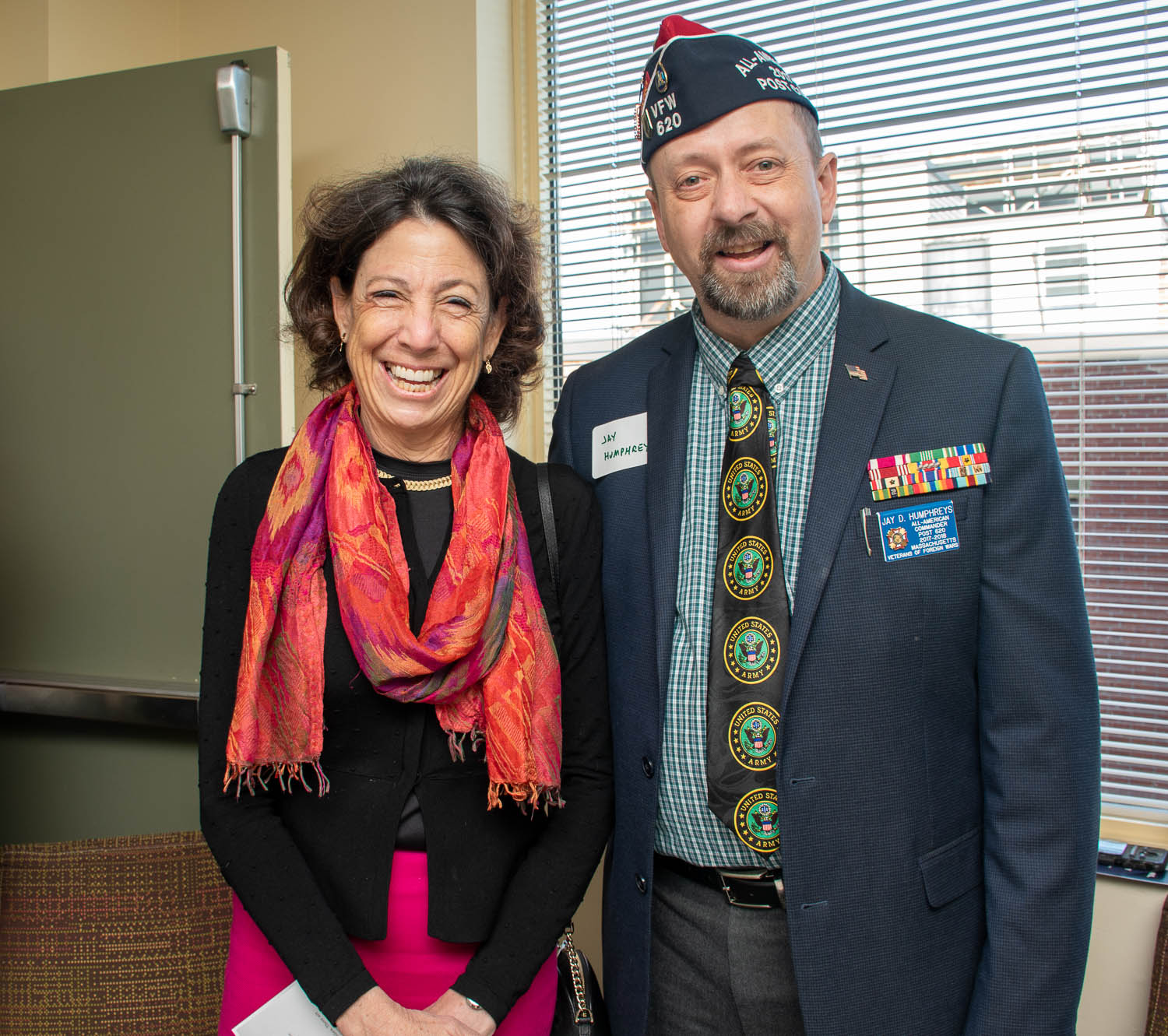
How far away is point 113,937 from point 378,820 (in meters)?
1.28

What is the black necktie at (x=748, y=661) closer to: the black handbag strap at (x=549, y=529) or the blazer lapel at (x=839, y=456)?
the blazer lapel at (x=839, y=456)

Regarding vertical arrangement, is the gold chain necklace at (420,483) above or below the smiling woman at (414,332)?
below

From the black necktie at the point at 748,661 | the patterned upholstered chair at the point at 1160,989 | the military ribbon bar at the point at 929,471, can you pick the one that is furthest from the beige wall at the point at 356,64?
the patterned upholstered chair at the point at 1160,989

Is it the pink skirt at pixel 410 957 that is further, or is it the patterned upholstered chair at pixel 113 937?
the patterned upholstered chair at pixel 113 937

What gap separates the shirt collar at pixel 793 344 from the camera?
1371 millimetres

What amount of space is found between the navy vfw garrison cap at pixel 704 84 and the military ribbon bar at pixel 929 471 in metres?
0.59

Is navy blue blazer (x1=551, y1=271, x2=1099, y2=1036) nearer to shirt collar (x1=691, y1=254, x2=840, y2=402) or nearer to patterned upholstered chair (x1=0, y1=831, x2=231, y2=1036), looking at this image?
shirt collar (x1=691, y1=254, x2=840, y2=402)

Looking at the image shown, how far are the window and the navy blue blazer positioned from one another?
966 mm

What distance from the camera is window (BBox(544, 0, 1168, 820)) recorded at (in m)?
1.99

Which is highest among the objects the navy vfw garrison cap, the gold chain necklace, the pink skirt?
the navy vfw garrison cap

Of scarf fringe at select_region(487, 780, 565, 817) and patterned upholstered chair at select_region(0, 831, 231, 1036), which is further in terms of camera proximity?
patterned upholstered chair at select_region(0, 831, 231, 1036)

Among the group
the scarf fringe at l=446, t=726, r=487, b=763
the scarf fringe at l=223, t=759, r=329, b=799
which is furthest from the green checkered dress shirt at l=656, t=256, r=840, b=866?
the scarf fringe at l=223, t=759, r=329, b=799

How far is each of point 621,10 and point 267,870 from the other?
2.44 metres

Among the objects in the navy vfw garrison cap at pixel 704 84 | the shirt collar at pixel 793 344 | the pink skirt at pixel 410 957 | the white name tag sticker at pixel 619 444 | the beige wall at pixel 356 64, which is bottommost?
the pink skirt at pixel 410 957
